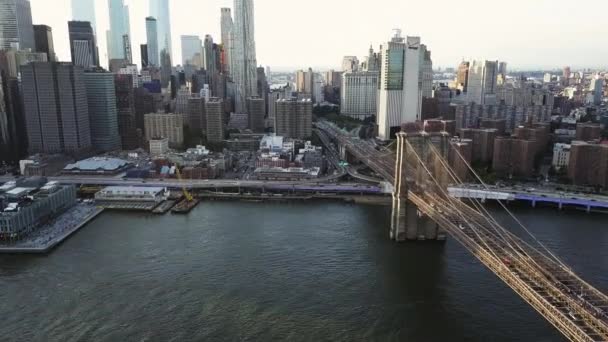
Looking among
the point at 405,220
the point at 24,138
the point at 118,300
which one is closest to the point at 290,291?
the point at 118,300

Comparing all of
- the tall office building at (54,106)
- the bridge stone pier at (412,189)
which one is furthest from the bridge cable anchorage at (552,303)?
the tall office building at (54,106)

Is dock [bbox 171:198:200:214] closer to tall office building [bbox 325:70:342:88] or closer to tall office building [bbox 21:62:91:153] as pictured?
tall office building [bbox 21:62:91:153]

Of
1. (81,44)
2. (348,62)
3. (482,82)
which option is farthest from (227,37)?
(482,82)

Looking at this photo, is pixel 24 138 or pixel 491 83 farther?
pixel 491 83

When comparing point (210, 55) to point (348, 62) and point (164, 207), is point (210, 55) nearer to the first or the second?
point (348, 62)

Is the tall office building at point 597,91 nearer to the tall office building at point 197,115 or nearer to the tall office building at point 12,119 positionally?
the tall office building at point 197,115

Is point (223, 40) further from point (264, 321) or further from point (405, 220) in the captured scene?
point (264, 321)
